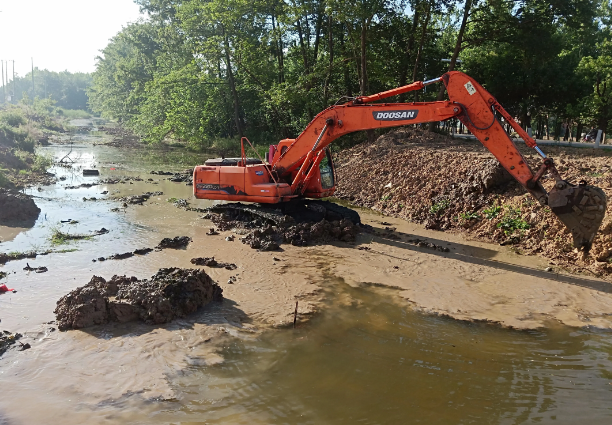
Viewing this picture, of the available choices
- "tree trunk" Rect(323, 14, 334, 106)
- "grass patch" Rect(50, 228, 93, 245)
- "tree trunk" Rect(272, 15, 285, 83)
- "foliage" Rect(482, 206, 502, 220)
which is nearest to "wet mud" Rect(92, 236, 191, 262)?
"grass patch" Rect(50, 228, 93, 245)

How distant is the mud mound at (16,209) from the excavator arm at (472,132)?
6.39m

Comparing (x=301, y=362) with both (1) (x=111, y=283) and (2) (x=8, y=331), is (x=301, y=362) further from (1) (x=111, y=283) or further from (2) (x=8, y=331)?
(2) (x=8, y=331)

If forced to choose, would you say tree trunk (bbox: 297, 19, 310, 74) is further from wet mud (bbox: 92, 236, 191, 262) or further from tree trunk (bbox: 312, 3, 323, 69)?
wet mud (bbox: 92, 236, 191, 262)

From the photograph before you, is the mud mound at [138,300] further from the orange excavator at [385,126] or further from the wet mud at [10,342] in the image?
the orange excavator at [385,126]

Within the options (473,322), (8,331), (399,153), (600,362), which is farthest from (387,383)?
(399,153)

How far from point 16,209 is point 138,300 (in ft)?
23.8

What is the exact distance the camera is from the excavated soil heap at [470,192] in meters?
9.16

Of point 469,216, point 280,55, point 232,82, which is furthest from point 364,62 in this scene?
point 232,82

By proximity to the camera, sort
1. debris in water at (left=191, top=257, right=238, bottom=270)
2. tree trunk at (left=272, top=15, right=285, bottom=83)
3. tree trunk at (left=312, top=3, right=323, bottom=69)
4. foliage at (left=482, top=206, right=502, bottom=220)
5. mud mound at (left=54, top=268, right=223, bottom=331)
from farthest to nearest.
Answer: tree trunk at (left=272, top=15, right=285, bottom=83) → tree trunk at (left=312, top=3, right=323, bottom=69) → foliage at (left=482, top=206, right=502, bottom=220) → debris in water at (left=191, top=257, right=238, bottom=270) → mud mound at (left=54, top=268, right=223, bottom=331)

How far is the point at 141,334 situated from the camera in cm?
570

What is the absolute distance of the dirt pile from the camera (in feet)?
32.7

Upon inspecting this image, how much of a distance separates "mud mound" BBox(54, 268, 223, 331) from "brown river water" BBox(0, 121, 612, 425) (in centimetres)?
17

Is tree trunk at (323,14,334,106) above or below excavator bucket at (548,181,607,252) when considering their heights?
above

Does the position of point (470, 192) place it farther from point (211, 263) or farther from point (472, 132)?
point (211, 263)
